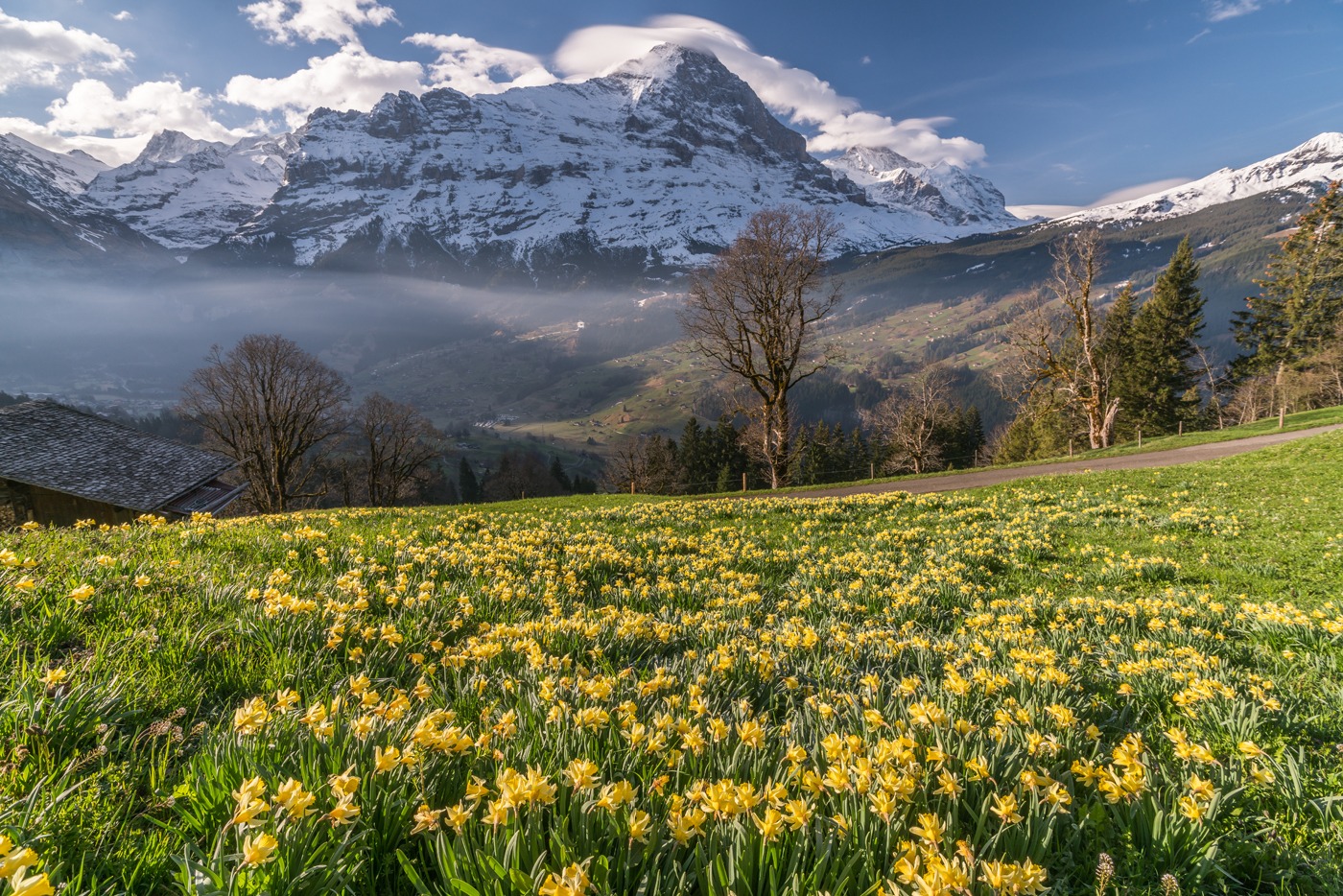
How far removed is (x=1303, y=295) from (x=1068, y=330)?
32.0 meters

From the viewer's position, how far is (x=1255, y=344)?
5438 cm

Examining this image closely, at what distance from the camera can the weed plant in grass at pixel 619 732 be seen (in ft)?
5.86

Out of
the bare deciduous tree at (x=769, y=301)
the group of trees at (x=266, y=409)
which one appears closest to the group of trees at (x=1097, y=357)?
the bare deciduous tree at (x=769, y=301)

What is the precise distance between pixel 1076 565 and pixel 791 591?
17.4 feet

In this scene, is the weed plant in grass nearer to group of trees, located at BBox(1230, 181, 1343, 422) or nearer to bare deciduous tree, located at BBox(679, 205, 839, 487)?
bare deciduous tree, located at BBox(679, 205, 839, 487)

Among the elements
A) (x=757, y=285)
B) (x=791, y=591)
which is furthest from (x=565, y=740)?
(x=757, y=285)

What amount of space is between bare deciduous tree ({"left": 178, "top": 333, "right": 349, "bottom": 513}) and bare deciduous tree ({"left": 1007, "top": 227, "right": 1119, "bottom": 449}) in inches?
1991

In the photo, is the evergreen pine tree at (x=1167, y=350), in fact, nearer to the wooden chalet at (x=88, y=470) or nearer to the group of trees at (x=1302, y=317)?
the group of trees at (x=1302, y=317)

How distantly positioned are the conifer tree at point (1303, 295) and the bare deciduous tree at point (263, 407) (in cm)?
8239

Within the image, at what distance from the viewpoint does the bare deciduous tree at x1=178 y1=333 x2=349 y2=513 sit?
41844 millimetres

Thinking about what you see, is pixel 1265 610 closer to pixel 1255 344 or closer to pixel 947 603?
pixel 947 603

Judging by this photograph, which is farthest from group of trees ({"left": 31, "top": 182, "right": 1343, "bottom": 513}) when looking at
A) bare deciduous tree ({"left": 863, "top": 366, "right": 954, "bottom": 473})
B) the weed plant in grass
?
the weed plant in grass

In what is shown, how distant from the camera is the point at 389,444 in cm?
5341

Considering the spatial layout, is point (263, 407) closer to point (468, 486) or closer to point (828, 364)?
point (828, 364)
